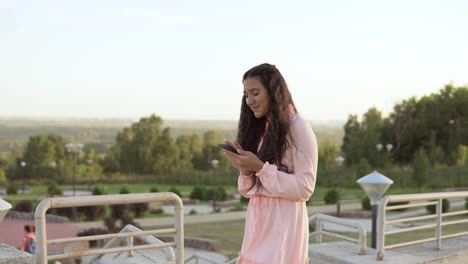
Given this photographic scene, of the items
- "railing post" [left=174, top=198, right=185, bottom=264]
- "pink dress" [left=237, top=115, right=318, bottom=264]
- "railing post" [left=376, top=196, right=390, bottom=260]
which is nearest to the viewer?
"pink dress" [left=237, top=115, right=318, bottom=264]

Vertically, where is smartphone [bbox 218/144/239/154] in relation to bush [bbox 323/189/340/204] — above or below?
above

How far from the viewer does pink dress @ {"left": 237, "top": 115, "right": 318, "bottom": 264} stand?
1595 millimetres

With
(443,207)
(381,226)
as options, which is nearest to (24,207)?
(443,207)

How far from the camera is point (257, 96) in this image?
5.41ft

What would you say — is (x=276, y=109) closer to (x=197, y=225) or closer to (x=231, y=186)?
(x=197, y=225)

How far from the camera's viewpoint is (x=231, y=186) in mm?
26766

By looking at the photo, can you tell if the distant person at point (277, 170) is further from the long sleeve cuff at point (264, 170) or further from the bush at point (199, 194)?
the bush at point (199, 194)

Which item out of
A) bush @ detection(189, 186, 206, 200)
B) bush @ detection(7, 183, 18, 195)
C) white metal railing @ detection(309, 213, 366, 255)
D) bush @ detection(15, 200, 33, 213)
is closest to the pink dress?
white metal railing @ detection(309, 213, 366, 255)

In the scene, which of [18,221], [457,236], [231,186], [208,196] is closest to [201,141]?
[231,186]

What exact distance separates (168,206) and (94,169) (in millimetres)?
21964

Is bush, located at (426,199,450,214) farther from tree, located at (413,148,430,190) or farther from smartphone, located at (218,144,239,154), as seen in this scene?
smartphone, located at (218,144,239,154)

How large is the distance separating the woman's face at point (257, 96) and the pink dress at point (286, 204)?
0.10 meters

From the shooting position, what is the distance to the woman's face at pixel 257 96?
1.64 metres

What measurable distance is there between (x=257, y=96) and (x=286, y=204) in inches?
13.1
